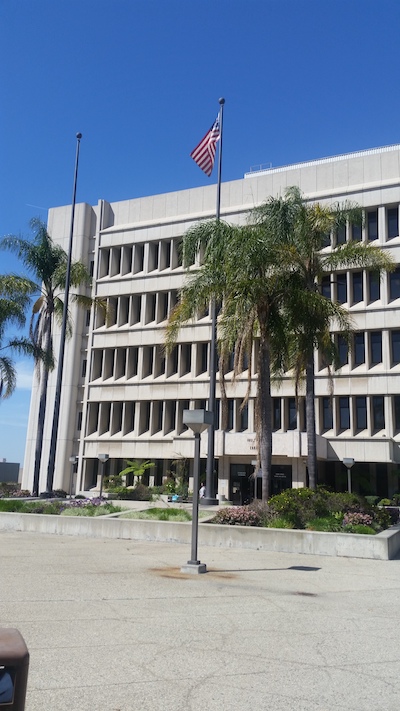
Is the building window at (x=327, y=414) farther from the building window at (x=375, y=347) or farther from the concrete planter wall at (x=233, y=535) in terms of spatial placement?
the concrete planter wall at (x=233, y=535)

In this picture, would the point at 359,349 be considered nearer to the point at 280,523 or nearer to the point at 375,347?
the point at 375,347

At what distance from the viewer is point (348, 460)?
30.5 metres

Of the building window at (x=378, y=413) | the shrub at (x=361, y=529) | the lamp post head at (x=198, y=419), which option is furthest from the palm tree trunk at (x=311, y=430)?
the building window at (x=378, y=413)

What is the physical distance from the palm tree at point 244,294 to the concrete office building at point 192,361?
1299cm

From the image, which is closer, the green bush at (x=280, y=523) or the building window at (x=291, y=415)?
the green bush at (x=280, y=523)

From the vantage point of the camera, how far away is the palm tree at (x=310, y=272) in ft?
66.8

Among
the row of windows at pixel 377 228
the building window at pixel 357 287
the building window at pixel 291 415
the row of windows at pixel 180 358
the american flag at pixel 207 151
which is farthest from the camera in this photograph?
the building window at pixel 291 415

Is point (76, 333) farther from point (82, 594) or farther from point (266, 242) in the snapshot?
point (82, 594)

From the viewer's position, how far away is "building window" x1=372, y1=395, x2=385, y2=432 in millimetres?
36156

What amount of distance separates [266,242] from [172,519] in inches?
364

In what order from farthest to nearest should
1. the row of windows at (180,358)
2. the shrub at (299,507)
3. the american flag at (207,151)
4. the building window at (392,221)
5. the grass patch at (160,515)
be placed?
the building window at (392,221) → the row of windows at (180,358) → the american flag at (207,151) → the grass patch at (160,515) → the shrub at (299,507)

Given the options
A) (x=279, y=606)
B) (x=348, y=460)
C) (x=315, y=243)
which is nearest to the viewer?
(x=279, y=606)

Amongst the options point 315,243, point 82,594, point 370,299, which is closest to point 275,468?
point 370,299

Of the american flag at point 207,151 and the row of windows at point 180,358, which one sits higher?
the american flag at point 207,151
